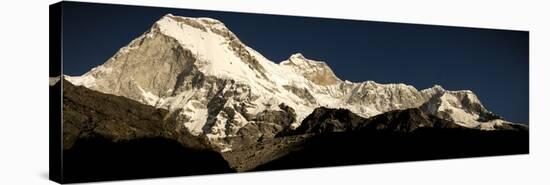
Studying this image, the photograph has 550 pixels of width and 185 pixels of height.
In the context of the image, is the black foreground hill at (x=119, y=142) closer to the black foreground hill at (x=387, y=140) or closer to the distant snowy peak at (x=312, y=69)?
the black foreground hill at (x=387, y=140)

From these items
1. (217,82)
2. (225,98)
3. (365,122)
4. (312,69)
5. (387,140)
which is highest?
(312,69)

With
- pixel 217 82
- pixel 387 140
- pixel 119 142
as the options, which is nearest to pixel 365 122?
pixel 387 140

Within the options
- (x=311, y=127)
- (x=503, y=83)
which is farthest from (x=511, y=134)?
(x=311, y=127)

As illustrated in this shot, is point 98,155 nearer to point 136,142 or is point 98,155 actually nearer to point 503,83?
point 136,142

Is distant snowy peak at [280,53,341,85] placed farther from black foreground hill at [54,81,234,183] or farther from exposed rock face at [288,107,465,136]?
black foreground hill at [54,81,234,183]

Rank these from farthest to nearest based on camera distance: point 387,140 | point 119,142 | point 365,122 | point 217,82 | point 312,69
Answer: point 387,140 < point 365,122 < point 312,69 < point 217,82 < point 119,142

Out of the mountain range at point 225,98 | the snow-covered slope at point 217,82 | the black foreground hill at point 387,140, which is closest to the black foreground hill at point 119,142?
the mountain range at point 225,98

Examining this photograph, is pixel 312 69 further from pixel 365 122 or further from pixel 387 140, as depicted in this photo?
pixel 387 140
